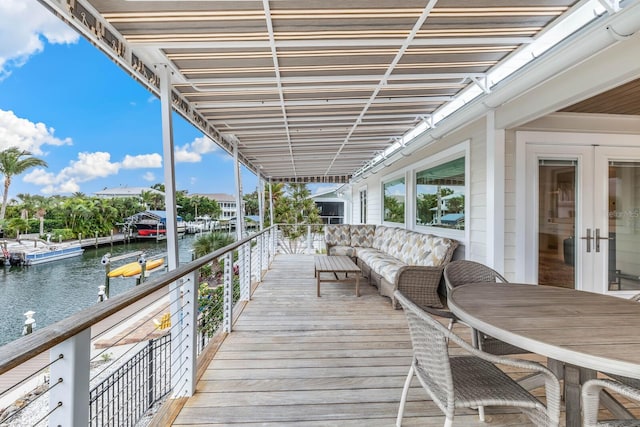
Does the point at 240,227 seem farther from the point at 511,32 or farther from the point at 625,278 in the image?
the point at 625,278

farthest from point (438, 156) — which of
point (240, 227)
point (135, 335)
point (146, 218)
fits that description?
point (146, 218)

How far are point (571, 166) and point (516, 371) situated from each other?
8.03 ft

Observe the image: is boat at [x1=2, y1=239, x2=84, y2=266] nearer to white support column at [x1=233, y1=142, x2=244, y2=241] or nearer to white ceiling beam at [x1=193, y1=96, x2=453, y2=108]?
white support column at [x1=233, y1=142, x2=244, y2=241]

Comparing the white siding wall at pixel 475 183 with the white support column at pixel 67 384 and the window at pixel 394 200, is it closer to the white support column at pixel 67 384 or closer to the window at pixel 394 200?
the window at pixel 394 200

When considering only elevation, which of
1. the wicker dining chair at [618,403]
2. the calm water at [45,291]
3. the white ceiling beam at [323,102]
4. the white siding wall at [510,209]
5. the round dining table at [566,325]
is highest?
the white ceiling beam at [323,102]

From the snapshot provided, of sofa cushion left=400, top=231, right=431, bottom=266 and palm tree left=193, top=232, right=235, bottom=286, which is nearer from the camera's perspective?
sofa cushion left=400, top=231, right=431, bottom=266

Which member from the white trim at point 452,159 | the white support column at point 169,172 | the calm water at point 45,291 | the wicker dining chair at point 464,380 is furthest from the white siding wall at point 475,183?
the calm water at point 45,291

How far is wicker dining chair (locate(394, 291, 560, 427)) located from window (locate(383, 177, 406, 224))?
4954mm

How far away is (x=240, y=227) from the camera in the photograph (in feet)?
20.1

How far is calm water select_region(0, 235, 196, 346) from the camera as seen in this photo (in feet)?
34.1

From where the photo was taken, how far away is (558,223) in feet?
11.5

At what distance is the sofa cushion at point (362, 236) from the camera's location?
7.41 meters

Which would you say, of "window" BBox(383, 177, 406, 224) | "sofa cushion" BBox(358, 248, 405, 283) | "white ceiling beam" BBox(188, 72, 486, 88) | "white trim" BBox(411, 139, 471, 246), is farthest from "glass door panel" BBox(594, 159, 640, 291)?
"window" BBox(383, 177, 406, 224)

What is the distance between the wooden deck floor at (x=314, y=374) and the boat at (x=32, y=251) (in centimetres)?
1104
